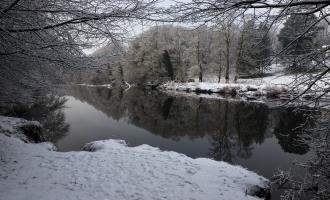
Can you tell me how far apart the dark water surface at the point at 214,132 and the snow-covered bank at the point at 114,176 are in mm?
2699

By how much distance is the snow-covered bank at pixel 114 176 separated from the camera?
5.73m

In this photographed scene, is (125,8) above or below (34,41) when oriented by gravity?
above

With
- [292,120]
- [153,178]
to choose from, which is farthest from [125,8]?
[292,120]

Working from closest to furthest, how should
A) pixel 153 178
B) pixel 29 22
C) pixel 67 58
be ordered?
pixel 29 22
pixel 67 58
pixel 153 178

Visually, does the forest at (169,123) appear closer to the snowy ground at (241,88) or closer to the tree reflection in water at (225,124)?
the tree reflection in water at (225,124)

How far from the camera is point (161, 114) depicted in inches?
832

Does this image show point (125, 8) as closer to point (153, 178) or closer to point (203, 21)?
point (203, 21)

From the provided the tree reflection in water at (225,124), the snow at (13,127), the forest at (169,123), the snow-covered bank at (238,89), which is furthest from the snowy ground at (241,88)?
the snow at (13,127)

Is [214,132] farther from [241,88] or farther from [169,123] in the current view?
[241,88]

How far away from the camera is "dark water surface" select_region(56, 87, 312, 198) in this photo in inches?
438

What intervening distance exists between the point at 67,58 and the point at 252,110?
17511 millimetres

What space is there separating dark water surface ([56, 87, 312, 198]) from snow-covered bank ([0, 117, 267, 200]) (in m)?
2.70

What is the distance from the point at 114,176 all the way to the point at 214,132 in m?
9.15

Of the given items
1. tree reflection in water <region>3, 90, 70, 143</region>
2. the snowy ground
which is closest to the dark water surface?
tree reflection in water <region>3, 90, 70, 143</region>
